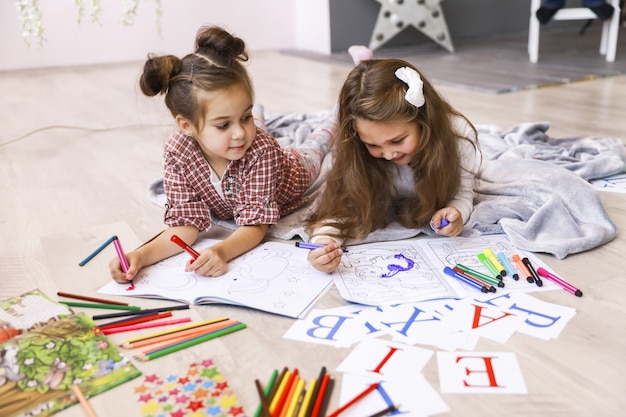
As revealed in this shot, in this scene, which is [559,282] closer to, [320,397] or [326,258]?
[326,258]

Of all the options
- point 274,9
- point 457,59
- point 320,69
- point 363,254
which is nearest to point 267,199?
point 363,254

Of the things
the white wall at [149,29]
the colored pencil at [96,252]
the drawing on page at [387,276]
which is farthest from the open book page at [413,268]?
the white wall at [149,29]

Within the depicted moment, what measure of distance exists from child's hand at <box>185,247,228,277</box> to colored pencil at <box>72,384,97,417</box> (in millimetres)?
330

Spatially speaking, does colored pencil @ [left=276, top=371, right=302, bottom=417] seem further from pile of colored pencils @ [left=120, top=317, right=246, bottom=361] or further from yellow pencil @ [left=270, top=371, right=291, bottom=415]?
pile of colored pencils @ [left=120, top=317, right=246, bottom=361]

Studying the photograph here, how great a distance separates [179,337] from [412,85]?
599 mm

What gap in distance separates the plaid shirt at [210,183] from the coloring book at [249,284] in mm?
87

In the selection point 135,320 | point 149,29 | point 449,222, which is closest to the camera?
point 135,320

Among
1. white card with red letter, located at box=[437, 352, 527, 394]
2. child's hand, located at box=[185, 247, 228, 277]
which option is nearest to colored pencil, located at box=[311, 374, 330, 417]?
white card with red letter, located at box=[437, 352, 527, 394]

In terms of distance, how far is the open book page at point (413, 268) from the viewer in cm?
105

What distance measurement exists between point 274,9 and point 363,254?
12.4 feet

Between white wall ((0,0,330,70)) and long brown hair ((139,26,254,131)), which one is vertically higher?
long brown hair ((139,26,254,131))

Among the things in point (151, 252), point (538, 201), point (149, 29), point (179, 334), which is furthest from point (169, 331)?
point (149, 29)

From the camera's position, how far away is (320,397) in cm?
78

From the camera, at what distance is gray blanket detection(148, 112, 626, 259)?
4.04ft
